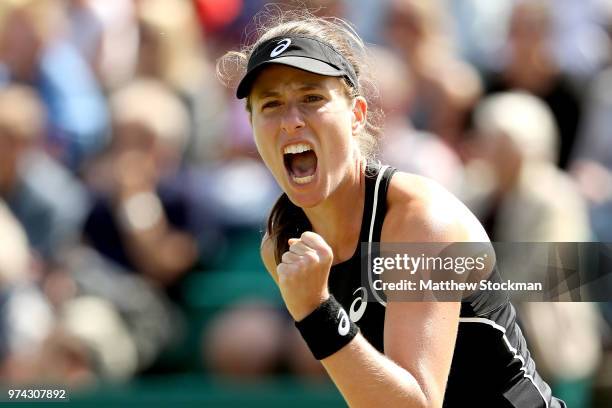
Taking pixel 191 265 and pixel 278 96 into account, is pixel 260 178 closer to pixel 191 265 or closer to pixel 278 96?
pixel 191 265

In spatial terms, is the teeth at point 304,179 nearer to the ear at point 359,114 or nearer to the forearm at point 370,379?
the ear at point 359,114

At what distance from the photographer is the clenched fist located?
2730 millimetres

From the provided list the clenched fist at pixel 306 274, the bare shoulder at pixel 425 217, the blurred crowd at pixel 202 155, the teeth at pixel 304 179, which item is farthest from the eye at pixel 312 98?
the blurred crowd at pixel 202 155

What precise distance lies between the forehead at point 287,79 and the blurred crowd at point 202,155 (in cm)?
198

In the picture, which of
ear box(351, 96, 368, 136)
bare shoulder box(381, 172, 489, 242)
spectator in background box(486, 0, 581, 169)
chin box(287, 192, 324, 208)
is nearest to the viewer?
bare shoulder box(381, 172, 489, 242)

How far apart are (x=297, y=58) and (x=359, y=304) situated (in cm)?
74

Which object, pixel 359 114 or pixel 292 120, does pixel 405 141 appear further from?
pixel 292 120

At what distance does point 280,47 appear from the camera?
3086 mm

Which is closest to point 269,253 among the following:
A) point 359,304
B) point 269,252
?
point 269,252

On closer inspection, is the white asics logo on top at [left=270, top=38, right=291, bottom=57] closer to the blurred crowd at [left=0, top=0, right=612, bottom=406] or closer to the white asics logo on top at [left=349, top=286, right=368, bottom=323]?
the white asics logo on top at [left=349, top=286, right=368, bottom=323]

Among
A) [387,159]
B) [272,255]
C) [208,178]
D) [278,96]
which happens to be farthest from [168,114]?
[278,96]

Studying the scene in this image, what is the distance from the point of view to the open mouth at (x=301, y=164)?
3.20m

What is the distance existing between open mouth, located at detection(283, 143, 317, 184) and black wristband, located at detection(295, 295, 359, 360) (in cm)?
55

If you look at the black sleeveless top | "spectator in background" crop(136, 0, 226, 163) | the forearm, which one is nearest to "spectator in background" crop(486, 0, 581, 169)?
"spectator in background" crop(136, 0, 226, 163)
